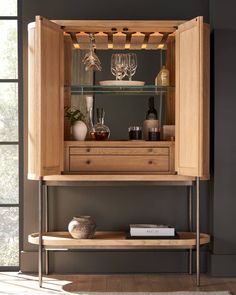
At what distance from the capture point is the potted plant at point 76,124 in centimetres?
464

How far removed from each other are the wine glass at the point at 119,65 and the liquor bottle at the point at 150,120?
0.92 ft

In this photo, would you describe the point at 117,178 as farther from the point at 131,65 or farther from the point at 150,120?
the point at 131,65

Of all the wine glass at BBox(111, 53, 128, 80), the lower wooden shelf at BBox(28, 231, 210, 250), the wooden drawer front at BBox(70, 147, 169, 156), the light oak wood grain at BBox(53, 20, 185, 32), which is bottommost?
the lower wooden shelf at BBox(28, 231, 210, 250)

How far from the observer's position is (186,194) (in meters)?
4.91

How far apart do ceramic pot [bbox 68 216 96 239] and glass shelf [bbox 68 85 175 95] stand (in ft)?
3.02

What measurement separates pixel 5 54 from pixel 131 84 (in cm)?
103

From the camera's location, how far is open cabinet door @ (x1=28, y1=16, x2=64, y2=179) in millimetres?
4344

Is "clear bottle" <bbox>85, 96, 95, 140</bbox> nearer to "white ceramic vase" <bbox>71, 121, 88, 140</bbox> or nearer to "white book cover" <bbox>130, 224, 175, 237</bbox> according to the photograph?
"white ceramic vase" <bbox>71, 121, 88, 140</bbox>

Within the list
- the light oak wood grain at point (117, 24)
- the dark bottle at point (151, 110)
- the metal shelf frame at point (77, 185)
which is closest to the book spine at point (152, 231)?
the metal shelf frame at point (77, 185)

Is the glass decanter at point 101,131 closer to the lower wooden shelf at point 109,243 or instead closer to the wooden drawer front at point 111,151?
the wooden drawer front at point 111,151

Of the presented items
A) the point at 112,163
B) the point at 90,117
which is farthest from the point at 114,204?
the point at 90,117

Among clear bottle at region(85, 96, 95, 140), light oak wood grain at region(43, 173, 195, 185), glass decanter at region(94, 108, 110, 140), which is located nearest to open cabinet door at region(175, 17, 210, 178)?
light oak wood grain at region(43, 173, 195, 185)

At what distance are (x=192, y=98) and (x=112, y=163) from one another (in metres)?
0.72

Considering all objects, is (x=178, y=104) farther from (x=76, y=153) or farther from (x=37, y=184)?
(x=37, y=184)
